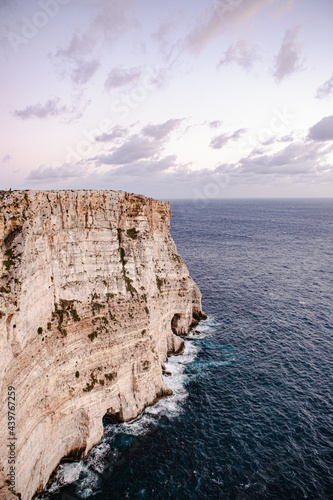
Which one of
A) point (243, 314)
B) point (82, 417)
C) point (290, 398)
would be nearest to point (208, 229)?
point (243, 314)

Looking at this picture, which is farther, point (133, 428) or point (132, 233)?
point (132, 233)

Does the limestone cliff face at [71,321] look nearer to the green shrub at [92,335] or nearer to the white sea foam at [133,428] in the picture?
the green shrub at [92,335]

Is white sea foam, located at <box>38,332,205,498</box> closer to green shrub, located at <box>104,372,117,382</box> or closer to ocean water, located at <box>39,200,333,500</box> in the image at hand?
ocean water, located at <box>39,200,333,500</box>

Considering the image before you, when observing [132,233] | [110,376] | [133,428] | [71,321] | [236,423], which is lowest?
[236,423]

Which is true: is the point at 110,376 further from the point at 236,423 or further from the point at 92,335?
the point at 236,423

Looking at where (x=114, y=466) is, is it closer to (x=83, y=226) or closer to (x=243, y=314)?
(x=83, y=226)

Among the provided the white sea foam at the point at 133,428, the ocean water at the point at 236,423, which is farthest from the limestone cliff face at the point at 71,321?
the ocean water at the point at 236,423

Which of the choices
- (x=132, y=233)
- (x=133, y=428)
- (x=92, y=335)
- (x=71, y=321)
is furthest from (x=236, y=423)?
(x=132, y=233)
